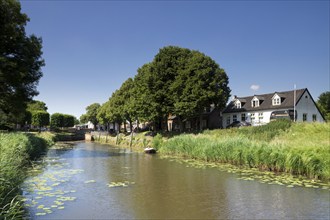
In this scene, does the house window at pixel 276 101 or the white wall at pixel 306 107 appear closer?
the white wall at pixel 306 107

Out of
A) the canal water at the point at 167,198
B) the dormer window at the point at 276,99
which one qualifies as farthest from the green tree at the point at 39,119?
the canal water at the point at 167,198

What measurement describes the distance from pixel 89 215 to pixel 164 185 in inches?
252

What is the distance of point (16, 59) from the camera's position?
2767cm

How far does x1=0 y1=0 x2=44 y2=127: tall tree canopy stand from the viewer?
25938 mm

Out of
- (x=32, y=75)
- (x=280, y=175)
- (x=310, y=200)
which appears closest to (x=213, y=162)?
(x=280, y=175)

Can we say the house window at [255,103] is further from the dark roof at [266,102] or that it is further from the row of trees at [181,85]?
the row of trees at [181,85]

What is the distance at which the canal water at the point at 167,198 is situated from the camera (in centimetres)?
1116

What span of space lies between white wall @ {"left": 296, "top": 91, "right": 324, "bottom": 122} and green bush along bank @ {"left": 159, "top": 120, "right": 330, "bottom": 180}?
13.9 m

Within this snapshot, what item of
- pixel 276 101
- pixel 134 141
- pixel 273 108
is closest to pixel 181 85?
pixel 134 141

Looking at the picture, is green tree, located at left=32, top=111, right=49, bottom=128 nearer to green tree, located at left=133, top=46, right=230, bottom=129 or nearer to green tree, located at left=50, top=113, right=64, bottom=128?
green tree, located at left=50, top=113, right=64, bottom=128

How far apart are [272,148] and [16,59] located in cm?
2395

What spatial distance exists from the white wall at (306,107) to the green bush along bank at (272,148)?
13943 mm

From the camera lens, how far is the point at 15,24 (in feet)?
87.8

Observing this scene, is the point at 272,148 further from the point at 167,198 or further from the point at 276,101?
the point at 276,101
